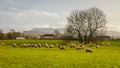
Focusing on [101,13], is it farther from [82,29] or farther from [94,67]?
[94,67]

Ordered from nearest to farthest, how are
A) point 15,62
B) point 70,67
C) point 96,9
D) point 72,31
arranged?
point 70,67
point 15,62
point 72,31
point 96,9

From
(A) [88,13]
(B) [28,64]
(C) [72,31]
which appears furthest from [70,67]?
(A) [88,13]

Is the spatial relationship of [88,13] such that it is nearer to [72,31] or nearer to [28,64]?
[72,31]

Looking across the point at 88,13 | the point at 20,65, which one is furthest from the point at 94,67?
the point at 88,13

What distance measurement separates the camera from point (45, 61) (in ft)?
78.3

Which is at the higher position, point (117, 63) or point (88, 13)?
point (88, 13)

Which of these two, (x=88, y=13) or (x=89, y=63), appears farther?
(x=88, y=13)

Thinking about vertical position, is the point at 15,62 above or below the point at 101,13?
below

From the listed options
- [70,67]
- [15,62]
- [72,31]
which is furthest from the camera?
[72,31]

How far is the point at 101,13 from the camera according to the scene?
278 ft

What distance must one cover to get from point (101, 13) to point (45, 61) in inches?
2493

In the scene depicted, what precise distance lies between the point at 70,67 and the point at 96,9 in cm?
6569

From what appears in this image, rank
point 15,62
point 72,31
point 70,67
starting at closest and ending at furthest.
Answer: point 70,67
point 15,62
point 72,31

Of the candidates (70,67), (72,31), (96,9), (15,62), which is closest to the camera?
(70,67)
